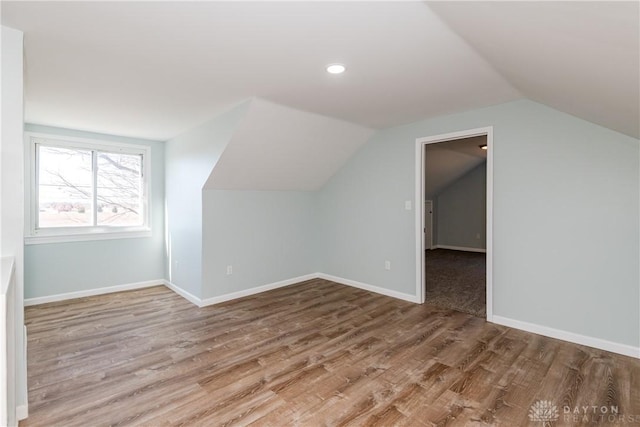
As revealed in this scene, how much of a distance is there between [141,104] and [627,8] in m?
3.41

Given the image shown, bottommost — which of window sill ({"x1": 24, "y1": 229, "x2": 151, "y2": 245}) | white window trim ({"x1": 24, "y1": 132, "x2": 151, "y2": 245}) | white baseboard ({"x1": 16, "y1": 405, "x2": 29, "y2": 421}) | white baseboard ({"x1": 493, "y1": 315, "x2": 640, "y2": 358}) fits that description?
white baseboard ({"x1": 16, "y1": 405, "x2": 29, "y2": 421})

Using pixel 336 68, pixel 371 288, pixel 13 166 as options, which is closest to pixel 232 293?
pixel 371 288

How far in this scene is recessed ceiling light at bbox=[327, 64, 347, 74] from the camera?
2.21 metres

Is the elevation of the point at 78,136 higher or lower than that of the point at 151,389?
higher

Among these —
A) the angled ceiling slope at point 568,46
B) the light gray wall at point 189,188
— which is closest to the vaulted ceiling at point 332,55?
the angled ceiling slope at point 568,46

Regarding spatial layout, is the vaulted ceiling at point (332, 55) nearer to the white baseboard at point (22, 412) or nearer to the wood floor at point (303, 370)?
the wood floor at point (303, 370)

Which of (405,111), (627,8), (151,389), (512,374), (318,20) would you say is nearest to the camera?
(627,8)

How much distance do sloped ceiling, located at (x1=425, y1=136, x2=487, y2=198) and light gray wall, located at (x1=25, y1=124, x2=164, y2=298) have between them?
4357 millimetres

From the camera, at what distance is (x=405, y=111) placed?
3.30 meters

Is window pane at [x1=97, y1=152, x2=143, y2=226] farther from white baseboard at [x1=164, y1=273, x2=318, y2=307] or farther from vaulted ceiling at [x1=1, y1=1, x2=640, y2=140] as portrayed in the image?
vaulted ceiling at [x1=1, y1=1, x2=640, y2=140]

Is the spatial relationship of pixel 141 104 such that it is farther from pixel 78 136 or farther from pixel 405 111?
pixel 405 111

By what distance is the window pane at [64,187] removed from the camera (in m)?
3.82

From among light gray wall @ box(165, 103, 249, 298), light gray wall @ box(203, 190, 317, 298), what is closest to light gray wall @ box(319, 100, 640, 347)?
light gray wall @ box(203, 190, 317, 298)

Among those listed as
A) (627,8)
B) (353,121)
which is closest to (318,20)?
(627,8)
